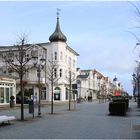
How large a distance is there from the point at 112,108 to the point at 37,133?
15.4 metres

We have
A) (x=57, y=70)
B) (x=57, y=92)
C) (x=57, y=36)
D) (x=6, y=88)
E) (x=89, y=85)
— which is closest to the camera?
(x=6, y=88)

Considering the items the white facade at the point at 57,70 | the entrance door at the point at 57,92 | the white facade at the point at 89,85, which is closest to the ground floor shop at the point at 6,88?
the white facade at the point at 57,70

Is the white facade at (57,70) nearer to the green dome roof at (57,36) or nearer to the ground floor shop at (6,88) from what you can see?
the green dome roof at (57,36)

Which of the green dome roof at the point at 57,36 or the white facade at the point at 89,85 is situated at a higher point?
the green dome roof at the point at 57,36

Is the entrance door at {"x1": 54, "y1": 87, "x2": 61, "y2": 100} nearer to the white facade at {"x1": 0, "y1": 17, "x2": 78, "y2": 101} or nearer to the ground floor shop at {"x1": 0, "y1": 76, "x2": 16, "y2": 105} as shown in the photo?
the white facade at {"x1": 0, "y1": 17, "x2": 78, "y2": 101}

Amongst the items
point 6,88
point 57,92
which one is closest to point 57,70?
point 57,92

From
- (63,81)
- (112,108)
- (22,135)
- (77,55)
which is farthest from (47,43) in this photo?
(22,135)

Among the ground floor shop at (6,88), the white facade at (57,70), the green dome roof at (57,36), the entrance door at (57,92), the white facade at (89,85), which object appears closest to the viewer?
the ground floor shop at (6,88)

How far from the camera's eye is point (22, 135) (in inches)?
644

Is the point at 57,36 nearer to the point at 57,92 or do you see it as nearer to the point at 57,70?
the point at 57,70

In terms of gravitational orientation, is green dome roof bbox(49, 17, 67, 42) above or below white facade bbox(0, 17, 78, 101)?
above

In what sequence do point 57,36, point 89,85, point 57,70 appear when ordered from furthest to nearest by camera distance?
point 89,85, point 57,70, point 57,36

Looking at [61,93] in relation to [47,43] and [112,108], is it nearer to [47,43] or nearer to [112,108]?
[47,43]

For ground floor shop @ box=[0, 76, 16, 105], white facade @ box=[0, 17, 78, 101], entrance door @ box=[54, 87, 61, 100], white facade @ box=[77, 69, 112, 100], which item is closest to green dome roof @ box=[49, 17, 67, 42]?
white facade @ box=[0, 17, 78, 101]
